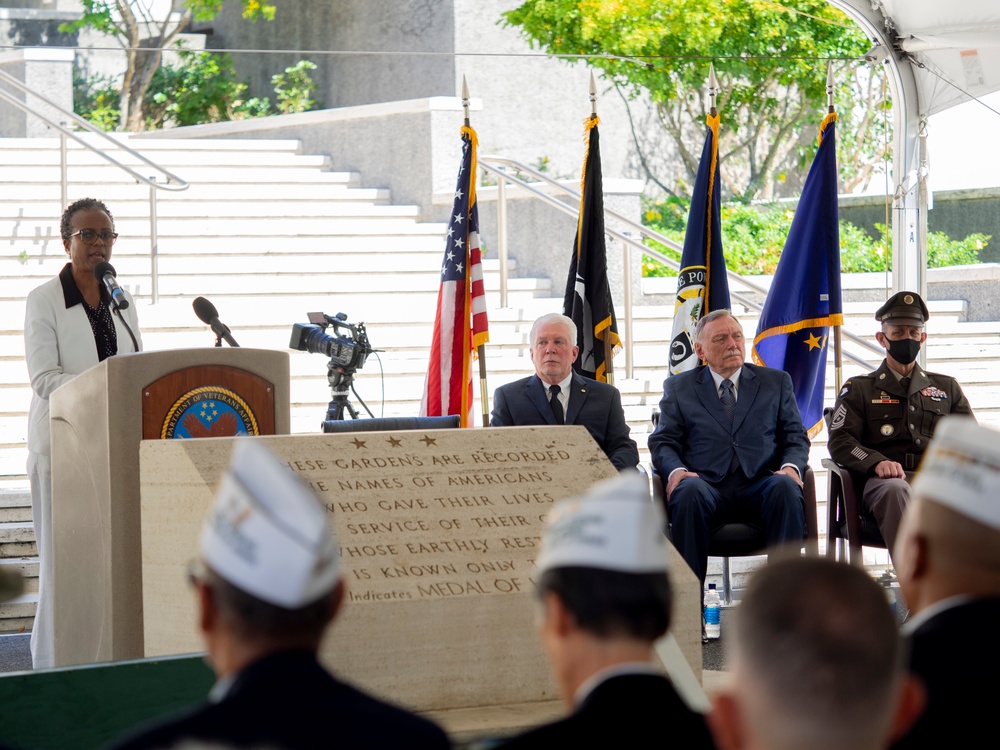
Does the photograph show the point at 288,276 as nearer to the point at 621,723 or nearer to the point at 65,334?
the point at 65,334

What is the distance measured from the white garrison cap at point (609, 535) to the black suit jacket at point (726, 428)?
3.99 m

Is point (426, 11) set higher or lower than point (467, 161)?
higher

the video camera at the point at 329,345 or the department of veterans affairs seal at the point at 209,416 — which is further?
the video camera at the point at 329,345

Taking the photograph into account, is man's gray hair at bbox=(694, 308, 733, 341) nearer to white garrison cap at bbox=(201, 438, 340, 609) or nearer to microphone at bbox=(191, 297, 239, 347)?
microphone at bbox=(191, 297, 239, 347)

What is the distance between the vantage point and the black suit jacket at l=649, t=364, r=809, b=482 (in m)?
5.62

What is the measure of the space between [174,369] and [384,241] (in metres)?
6.65

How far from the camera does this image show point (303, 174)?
1127 centimetres

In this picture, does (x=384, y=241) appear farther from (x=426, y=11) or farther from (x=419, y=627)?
(x=419, y=627)

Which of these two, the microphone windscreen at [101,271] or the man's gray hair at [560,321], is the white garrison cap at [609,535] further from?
the man's gray hair at [560,321]

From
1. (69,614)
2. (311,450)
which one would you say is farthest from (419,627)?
(69,614)

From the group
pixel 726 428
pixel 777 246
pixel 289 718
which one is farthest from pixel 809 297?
pixel 777 246

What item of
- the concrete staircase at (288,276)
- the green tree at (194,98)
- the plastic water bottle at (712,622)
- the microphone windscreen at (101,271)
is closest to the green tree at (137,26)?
the green tree at (194,98)

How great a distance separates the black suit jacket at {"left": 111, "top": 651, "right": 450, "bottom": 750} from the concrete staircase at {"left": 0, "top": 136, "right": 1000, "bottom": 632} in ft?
18.6

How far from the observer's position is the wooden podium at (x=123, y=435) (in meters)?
3.53
